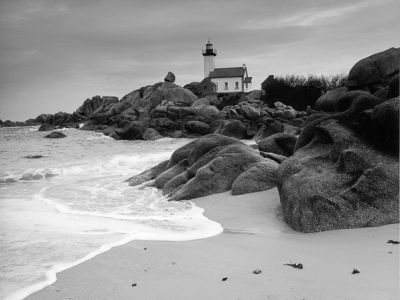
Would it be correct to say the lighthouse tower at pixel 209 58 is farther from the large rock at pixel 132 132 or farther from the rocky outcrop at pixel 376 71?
the rocky outcrop at pixel 376 71

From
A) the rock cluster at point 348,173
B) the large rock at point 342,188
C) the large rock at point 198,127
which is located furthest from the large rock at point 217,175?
the large rock at point 198,127

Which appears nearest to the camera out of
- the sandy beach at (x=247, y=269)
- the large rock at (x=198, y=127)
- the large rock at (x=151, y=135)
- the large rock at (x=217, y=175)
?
the sandy beach at (x=247, y=269)

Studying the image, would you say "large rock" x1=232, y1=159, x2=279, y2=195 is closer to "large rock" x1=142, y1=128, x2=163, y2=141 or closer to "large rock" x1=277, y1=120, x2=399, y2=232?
"large rock" x1=277, y1=120, x2=399, y2=232

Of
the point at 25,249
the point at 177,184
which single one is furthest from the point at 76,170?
the point at 25,249

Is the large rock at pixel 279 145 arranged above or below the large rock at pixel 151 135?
above

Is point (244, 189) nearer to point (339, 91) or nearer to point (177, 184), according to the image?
point (177, 184)

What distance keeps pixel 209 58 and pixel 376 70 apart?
6160 centimetres

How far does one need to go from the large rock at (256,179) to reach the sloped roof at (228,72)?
2503 inches

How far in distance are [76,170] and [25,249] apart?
11725mm

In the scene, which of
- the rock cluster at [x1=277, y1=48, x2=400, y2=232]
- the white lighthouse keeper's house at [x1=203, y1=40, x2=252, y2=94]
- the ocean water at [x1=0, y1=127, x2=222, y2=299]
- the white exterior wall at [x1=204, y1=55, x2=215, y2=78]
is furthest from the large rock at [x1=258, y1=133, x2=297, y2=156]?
the white exterior wall at [x1=204, y1=55, x2=215, y2=78]

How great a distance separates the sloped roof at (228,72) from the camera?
71.9 meters

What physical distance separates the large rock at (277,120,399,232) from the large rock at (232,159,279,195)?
1.81 m

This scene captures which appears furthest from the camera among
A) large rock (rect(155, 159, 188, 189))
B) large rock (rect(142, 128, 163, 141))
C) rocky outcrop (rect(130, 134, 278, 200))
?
large rock (rect(142, 128, 163, 141))

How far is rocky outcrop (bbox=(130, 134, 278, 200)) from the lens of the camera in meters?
9.26
